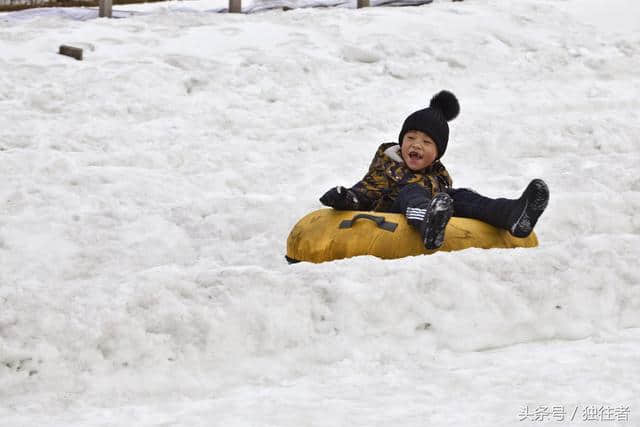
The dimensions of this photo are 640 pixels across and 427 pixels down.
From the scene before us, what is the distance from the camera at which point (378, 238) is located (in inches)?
154

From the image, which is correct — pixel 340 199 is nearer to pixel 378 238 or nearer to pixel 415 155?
pixel 378 238

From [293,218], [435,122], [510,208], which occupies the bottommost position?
[293,218]

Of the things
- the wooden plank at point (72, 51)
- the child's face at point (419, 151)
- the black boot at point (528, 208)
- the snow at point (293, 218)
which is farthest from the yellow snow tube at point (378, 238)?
the wooden plank at point (72, 51)

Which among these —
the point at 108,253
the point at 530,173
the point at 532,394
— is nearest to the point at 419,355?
the point at 532,394

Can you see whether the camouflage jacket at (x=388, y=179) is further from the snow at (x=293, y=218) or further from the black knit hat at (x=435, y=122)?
the snow at (x=293, y=218)

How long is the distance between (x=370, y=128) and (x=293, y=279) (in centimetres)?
433

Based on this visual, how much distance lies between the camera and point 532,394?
246 cm

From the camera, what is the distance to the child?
154 inches

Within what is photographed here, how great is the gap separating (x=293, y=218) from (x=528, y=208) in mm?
1951

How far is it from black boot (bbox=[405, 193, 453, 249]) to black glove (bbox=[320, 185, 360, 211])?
1.70ft

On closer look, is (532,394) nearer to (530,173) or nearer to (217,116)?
(530,173)

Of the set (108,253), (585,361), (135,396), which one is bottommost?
(108,253)

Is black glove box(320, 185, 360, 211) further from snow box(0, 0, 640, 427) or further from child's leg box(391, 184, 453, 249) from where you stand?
snow box(0, 0, 640, 427)

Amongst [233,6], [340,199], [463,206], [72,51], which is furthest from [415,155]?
[233,6]
